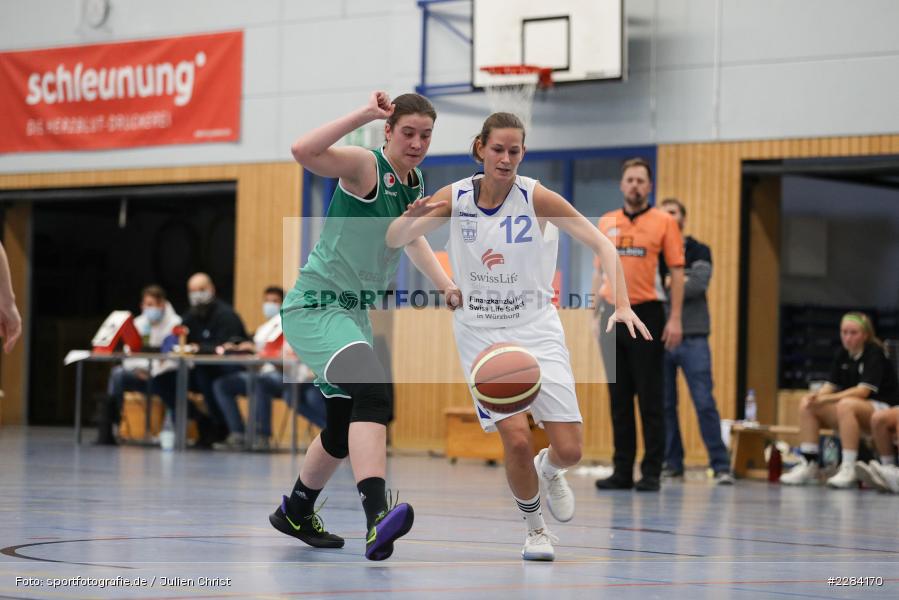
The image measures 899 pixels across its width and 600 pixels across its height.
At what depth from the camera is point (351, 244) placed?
17.2 feet

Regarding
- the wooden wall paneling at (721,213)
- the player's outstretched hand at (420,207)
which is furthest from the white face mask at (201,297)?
the player's outstretched hand at (420,207)

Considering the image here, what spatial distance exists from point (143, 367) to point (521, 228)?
32.4 ft

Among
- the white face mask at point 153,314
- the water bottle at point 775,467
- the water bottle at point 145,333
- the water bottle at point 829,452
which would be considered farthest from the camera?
the white face mask at point 153,314

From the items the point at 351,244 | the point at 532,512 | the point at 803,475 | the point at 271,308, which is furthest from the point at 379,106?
the point at 271,308

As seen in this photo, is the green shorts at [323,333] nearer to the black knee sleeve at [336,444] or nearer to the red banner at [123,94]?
the black knee sleeve at [336,444]

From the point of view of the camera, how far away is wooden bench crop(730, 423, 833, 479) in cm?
1170

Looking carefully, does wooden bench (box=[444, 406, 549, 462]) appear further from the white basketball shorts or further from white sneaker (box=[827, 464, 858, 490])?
the white basketball shorts

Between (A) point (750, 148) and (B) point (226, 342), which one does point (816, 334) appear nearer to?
(A) point (750, 148)

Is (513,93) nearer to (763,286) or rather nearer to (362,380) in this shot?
(763,286)

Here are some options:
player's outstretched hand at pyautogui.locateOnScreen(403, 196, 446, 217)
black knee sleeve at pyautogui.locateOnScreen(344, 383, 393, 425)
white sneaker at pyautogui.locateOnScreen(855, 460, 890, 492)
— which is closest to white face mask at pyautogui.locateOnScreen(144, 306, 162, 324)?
white sneaker at pyautogui.locateOnScreen(855, 460, 890, 492)

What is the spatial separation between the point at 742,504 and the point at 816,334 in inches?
344

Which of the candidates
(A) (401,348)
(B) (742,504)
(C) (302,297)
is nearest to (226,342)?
(A) (401,348)

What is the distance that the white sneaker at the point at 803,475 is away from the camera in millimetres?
11052

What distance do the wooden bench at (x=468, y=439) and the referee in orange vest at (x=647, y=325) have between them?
3119 millimetres
